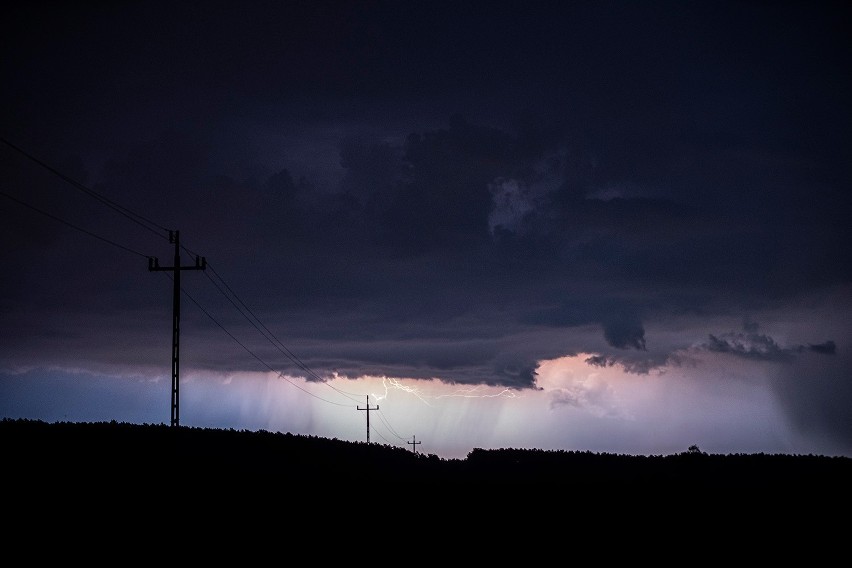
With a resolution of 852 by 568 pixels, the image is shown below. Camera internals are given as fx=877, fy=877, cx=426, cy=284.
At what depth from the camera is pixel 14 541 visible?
22.2 meters

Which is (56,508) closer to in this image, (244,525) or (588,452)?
(244,525)

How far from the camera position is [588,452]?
4446 inches

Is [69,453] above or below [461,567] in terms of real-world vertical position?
above

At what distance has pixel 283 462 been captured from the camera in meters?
60.6

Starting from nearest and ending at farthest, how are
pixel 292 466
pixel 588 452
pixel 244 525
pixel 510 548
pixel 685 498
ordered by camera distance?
pixel 510 548
pixel 244 525
pixel 685 498
pixel 292 466
pixel 588 452

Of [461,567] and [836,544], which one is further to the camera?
[836,544]

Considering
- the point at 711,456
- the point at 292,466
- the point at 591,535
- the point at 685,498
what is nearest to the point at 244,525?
the point at 591,535

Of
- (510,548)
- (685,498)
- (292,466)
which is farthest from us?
(292,466)

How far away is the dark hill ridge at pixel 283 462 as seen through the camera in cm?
3641

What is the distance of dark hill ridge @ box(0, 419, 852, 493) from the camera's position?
36.4 m

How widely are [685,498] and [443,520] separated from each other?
1567 centimetres

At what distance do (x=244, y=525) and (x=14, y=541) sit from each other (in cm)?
692

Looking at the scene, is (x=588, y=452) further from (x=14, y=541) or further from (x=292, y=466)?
(x=14, y=541)

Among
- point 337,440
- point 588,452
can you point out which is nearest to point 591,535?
point 337,440
